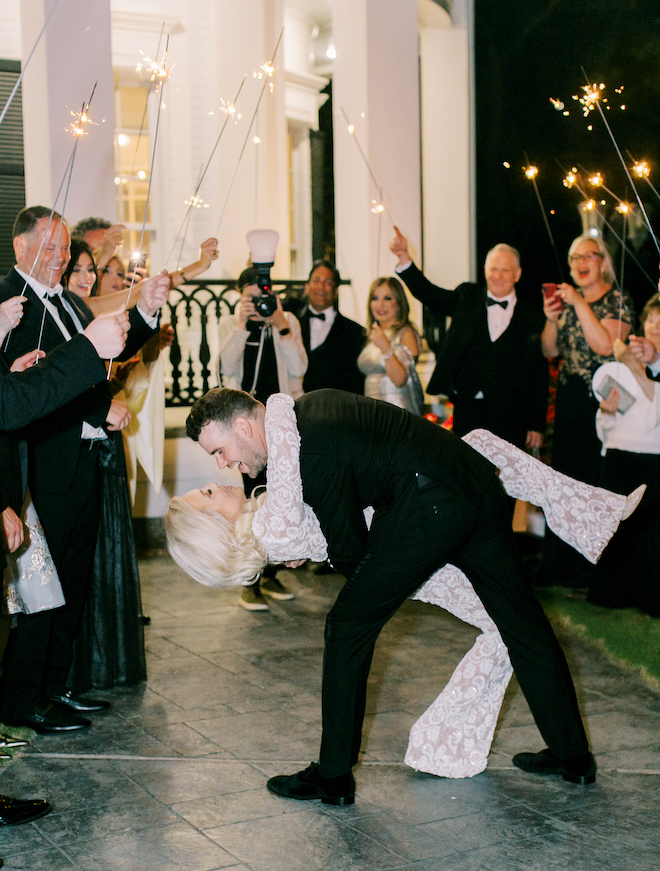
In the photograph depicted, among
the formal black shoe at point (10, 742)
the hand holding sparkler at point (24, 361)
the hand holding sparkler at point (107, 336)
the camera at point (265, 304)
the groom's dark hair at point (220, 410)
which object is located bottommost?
the formal black shoe at point (10, 742)

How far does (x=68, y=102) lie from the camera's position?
7.03 meters

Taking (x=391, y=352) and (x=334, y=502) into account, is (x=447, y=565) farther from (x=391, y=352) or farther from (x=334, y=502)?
(x=391, y=352)

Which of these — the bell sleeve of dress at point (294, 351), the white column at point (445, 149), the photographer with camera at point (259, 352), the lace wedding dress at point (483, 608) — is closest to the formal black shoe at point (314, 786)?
the lace wedding dress at point (483, 608)

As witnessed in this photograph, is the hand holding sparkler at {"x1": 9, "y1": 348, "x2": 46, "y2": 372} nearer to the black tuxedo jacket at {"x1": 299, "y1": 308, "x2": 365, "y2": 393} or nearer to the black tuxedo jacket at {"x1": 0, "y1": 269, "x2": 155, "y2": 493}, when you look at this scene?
the black tuxedo jacket at {"x1": 0, "y1": 269, "x2": 155, "y2": 493}

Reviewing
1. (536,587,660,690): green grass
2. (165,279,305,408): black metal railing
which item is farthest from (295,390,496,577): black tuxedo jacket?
(165,279,305,408): black metal railing

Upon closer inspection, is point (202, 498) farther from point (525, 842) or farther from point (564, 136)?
point (564, 136)

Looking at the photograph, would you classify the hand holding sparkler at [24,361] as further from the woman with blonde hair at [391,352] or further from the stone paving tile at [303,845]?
the woman with blonde hair at [391,352]

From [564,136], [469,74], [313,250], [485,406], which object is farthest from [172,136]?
[485,406]

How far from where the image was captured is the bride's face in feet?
10.1

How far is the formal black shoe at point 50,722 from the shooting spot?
3838 mm

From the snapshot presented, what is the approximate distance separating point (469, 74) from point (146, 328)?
6.59 metres

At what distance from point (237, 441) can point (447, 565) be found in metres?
0.93

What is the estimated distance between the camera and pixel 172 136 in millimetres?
9656

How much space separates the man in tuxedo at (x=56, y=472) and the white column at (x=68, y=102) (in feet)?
A: 10.5
